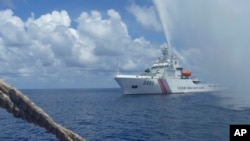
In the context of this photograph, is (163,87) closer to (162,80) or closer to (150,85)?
(162,80)

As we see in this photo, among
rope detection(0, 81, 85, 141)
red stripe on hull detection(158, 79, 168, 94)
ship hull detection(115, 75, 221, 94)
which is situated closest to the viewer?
rope detection(0, 81, 85, 141)

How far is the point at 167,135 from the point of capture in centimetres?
4719

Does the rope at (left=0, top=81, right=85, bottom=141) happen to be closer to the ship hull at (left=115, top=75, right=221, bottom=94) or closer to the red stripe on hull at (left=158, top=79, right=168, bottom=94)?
the ship hull at (left=115, top=75, right=221, bottom=94)

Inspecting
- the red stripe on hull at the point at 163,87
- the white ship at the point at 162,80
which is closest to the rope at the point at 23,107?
the white ship at the point at 162,80

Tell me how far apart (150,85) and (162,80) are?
→ 9.03m

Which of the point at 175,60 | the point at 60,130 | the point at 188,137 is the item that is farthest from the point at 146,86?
the point at 60,130

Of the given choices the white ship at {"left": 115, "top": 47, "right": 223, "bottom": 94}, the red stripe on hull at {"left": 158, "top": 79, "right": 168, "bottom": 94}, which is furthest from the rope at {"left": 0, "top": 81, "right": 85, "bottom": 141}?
A: the red stripe on hull at {"left": 158, "top": 79, "right": 168, "bottom": 94}

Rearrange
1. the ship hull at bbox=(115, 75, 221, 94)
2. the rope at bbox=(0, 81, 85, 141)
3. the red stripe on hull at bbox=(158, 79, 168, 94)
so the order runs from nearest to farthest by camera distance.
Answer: the rope at bbox=(0, 81, 85, 141), the ship hull at bbox=(115, 75, 221, 94), the red stripe on hull at bbox=(158, 79, 168, 94)

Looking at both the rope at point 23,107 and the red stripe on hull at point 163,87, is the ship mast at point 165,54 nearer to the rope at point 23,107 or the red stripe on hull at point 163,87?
the red stripe on hull at point 163,87

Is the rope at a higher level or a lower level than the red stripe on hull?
lower

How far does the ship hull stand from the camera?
152 metres

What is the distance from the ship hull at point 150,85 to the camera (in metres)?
152

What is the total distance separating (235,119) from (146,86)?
9644cm

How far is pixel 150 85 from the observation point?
156500 millimetres
